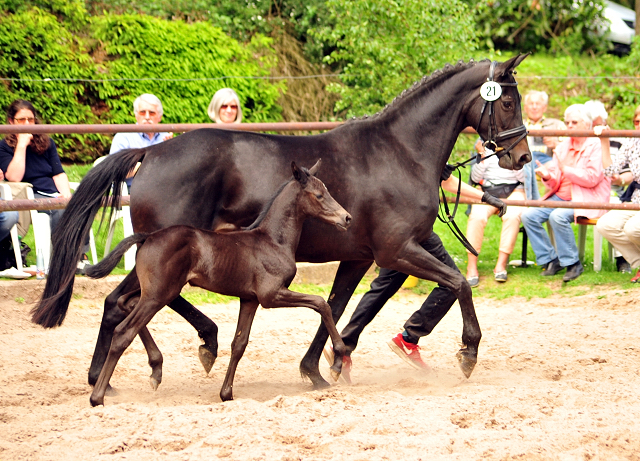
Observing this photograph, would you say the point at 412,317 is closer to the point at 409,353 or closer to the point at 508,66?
the point at 409,353

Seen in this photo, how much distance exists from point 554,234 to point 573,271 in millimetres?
426

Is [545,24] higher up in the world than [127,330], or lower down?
higher up

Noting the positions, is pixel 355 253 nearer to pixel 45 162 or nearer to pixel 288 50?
pixel 45 162

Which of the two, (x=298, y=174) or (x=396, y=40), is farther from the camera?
(x=396, y=40)

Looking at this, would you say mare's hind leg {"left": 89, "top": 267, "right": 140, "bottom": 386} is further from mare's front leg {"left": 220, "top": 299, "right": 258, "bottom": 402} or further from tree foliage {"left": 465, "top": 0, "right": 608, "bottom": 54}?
tree foliage {"left": 465, "top": 0, "right": 608, "bottom": 54}

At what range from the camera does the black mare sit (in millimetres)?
4176

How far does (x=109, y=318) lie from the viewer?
4270 mm

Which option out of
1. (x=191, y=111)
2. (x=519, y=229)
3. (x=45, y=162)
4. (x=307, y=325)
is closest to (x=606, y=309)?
(x=519, y=229)

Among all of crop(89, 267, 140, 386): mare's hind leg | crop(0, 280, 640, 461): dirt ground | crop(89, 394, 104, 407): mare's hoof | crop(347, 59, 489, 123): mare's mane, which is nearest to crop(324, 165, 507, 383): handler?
crop(0, 280, 640, 461): dirt ground

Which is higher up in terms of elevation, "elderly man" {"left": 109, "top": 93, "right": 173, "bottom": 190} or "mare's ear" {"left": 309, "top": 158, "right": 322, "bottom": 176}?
"elderly man" {"left": 109, "top": 93, "right": 173, "bottom": 190}

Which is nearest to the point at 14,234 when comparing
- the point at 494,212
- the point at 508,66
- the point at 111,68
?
the point at 111,68

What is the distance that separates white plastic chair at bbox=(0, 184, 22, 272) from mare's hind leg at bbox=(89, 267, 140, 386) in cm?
253

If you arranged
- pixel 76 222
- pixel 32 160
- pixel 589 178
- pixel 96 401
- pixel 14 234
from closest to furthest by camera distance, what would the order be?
pixel 96 401 → pixel 76 222 → pixel 14 234 → pixel 32 160 → pixel 589 178

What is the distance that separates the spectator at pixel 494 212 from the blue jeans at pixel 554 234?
0.46 ft
